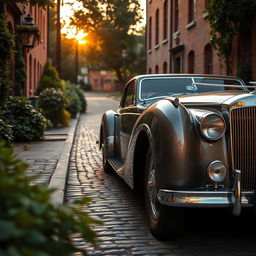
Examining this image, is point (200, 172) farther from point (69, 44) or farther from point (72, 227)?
point (69, 44)

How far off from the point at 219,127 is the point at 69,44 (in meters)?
76.0

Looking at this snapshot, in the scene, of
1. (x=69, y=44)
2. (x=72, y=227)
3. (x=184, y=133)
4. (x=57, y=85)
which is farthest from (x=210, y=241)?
(x=69, y=44)

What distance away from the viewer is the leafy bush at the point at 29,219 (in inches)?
60.7

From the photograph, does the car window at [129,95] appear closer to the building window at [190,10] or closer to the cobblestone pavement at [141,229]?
the cobblestone pavement at [141,229]

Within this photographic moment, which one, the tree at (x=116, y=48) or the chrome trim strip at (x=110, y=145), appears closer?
the chrome trim strip at (x=110, y=145)

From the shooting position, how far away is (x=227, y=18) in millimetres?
12773

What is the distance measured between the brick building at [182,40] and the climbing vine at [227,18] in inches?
14.2

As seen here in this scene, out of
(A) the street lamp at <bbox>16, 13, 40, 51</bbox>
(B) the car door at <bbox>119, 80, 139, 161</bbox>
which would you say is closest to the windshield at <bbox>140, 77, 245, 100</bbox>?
(B) the car door at <bbox>119, 80, 139, 161</bbox>

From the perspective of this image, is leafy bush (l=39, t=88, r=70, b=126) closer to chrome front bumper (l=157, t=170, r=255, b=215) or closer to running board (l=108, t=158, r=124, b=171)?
running board (l=108, t=158, r=124, b=171)

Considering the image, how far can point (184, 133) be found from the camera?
385 cm

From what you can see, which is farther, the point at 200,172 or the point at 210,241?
the point at 210,241

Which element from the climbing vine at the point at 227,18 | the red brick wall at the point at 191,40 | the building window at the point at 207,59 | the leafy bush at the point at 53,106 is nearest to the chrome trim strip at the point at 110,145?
the climbing vine at the point at 227,18

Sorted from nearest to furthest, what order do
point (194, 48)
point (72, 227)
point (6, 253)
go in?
point (6, 253), point (72, 227), point (194, 48)

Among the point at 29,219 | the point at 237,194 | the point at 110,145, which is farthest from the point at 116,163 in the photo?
the point at 29,219
